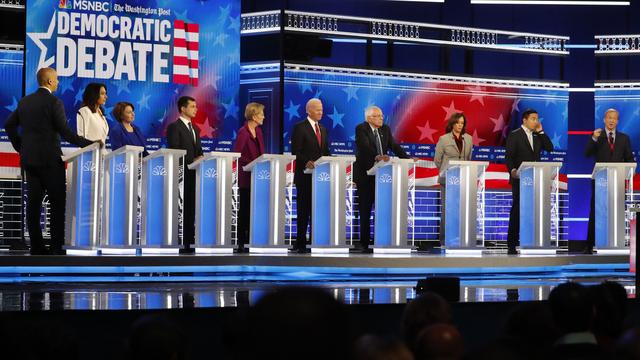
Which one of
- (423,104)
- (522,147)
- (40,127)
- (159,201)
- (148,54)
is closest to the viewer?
(40,127)

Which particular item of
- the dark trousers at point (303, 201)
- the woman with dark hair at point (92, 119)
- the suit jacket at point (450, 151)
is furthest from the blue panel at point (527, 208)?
the woman with dark hair at point (92, 119)

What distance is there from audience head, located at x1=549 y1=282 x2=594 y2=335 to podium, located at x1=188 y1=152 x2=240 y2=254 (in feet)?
22.4

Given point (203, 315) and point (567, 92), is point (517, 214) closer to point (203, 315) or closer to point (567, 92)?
point (567, 92)

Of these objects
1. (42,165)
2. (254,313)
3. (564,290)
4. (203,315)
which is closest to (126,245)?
(42,165)

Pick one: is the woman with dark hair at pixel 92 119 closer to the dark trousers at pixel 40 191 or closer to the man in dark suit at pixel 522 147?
the dark trousers at pixel 40 191

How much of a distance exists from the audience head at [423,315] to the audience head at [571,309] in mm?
353

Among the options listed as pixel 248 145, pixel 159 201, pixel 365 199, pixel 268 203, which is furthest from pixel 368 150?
pixel 159 201

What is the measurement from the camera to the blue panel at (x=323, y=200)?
10.5 meters

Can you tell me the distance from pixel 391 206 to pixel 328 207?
646mm

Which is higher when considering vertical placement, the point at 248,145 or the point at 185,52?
the point at 185,52

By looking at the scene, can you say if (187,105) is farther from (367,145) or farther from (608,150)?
(608,150)

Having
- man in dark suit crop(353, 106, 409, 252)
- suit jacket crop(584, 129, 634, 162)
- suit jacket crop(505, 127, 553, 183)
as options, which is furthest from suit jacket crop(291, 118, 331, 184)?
suit jacket crop(584, 129, 634, 162)

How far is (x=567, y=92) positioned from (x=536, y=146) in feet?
9.94

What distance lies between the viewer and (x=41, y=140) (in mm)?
8961
